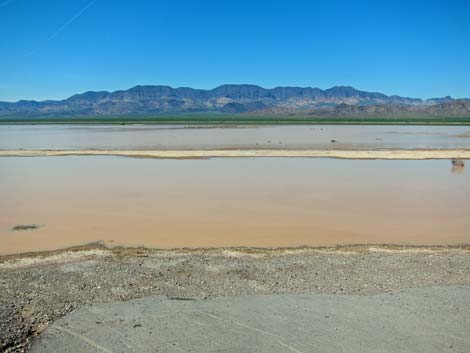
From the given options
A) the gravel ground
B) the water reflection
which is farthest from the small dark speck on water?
the water reflection

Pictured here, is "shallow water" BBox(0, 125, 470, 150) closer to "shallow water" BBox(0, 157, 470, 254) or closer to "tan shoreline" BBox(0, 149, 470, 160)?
"tan shoreline" BBox(0, 149, 470, 160)

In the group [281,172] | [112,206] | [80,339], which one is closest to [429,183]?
[281,172]

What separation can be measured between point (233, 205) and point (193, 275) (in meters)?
7.37

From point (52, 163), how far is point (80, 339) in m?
25.1

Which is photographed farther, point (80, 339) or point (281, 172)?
point (281, 172)

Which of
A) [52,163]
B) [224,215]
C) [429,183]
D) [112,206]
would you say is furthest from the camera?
[52,163]

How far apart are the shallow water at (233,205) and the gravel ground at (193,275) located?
3.96ft

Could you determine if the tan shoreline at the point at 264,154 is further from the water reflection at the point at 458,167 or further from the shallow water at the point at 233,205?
the shallow water at the point at 233,205

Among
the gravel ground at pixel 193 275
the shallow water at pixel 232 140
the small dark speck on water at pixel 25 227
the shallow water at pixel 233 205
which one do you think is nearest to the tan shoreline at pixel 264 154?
the shallow water at pixel 232 140

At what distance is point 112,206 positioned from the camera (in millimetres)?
15977

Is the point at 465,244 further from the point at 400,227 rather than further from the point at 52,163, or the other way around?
the point at 52,163

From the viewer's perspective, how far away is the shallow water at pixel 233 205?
12.2m

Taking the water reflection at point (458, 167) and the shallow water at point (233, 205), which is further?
the water reflection at point (458, 167)

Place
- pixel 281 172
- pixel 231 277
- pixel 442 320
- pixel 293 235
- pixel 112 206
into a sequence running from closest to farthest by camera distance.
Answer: pixel 442 320 → pixel 231 277 → pixel 293 235 → pixel 112 206 → pixel 281 172
